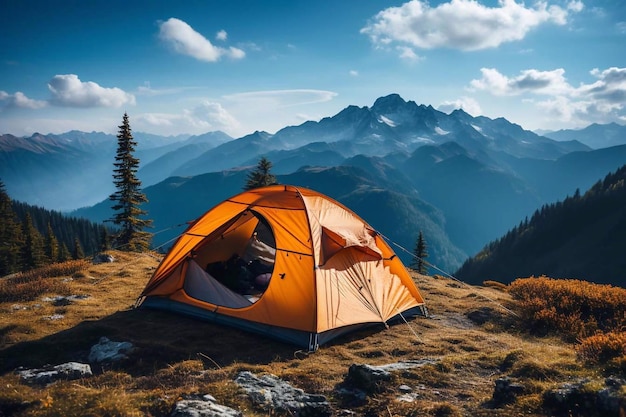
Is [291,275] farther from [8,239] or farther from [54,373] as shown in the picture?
[8,239]

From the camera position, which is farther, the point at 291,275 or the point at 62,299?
the point at 62,299

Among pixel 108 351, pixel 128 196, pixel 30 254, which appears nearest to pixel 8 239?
pixel 30 254

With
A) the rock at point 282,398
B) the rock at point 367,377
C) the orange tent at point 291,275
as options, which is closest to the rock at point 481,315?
the orange tent at point 291,275

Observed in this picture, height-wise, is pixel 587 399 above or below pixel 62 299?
above

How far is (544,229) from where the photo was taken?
16362 cm

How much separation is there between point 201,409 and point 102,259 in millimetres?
18152

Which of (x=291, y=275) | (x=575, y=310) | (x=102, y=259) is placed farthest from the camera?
(x=102, y=259)

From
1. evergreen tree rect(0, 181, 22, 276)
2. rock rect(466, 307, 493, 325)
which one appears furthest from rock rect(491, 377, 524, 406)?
evergreen tree rect(0, 181, 22, 276)

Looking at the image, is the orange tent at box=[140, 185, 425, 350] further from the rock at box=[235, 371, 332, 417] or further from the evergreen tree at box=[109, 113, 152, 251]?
the evergreen tree at box=[109, 113, 152, 251]

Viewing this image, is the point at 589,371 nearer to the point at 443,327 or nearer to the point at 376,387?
the point at 376,387

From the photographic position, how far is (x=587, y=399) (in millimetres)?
6156

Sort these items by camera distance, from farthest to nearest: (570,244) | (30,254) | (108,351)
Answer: (570,244) → (30,254) → (108,351)

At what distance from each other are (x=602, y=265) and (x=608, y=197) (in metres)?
43.6

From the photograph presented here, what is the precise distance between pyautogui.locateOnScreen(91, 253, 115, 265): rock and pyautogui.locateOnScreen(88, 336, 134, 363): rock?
11.8 m
